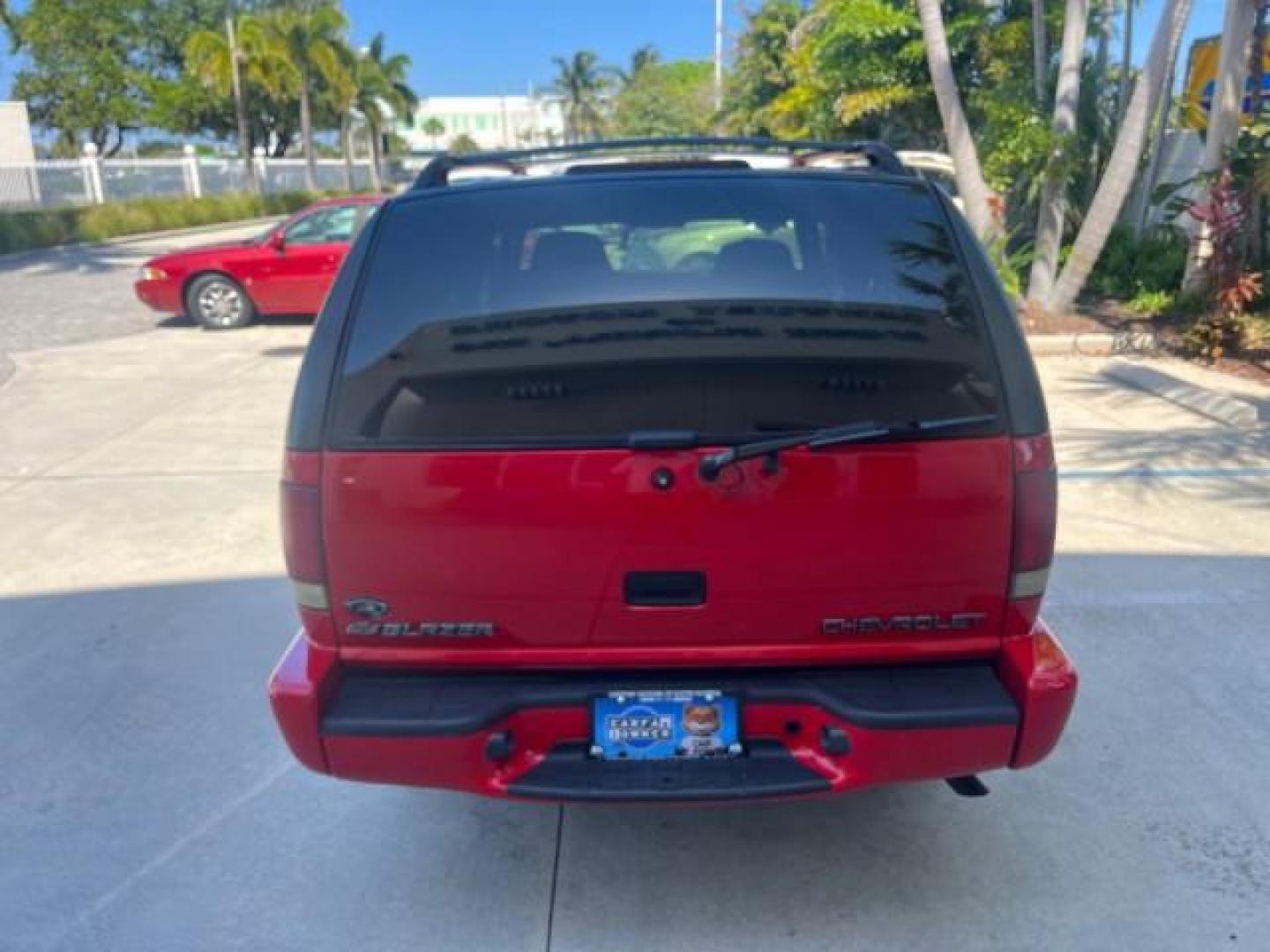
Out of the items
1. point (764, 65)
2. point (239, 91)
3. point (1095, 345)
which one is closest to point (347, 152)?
point (239, 91)

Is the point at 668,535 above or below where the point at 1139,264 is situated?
above

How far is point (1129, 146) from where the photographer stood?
1027 cm

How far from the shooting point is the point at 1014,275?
12.0m

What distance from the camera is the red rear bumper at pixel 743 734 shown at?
2434mm

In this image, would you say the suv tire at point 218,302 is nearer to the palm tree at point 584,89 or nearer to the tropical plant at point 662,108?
the tropical plant at point 662,108

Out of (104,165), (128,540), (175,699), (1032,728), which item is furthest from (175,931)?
(104,165)

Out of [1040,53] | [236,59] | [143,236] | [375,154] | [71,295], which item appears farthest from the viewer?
[375,154]

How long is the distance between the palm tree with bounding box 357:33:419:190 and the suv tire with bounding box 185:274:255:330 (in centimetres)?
4156

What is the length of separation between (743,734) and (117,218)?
30482 mm

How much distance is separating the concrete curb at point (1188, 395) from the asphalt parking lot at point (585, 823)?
2.43 meters

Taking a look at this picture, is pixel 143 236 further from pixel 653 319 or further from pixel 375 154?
pixel 653 319

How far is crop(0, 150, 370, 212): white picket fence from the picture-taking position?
1108 inches

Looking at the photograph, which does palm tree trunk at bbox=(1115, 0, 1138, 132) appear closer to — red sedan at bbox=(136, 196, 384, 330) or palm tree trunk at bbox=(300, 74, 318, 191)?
red sedan at bbox=(136, 196, 384, 330)

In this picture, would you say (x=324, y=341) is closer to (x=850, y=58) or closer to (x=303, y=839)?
(x=303, y=839)
